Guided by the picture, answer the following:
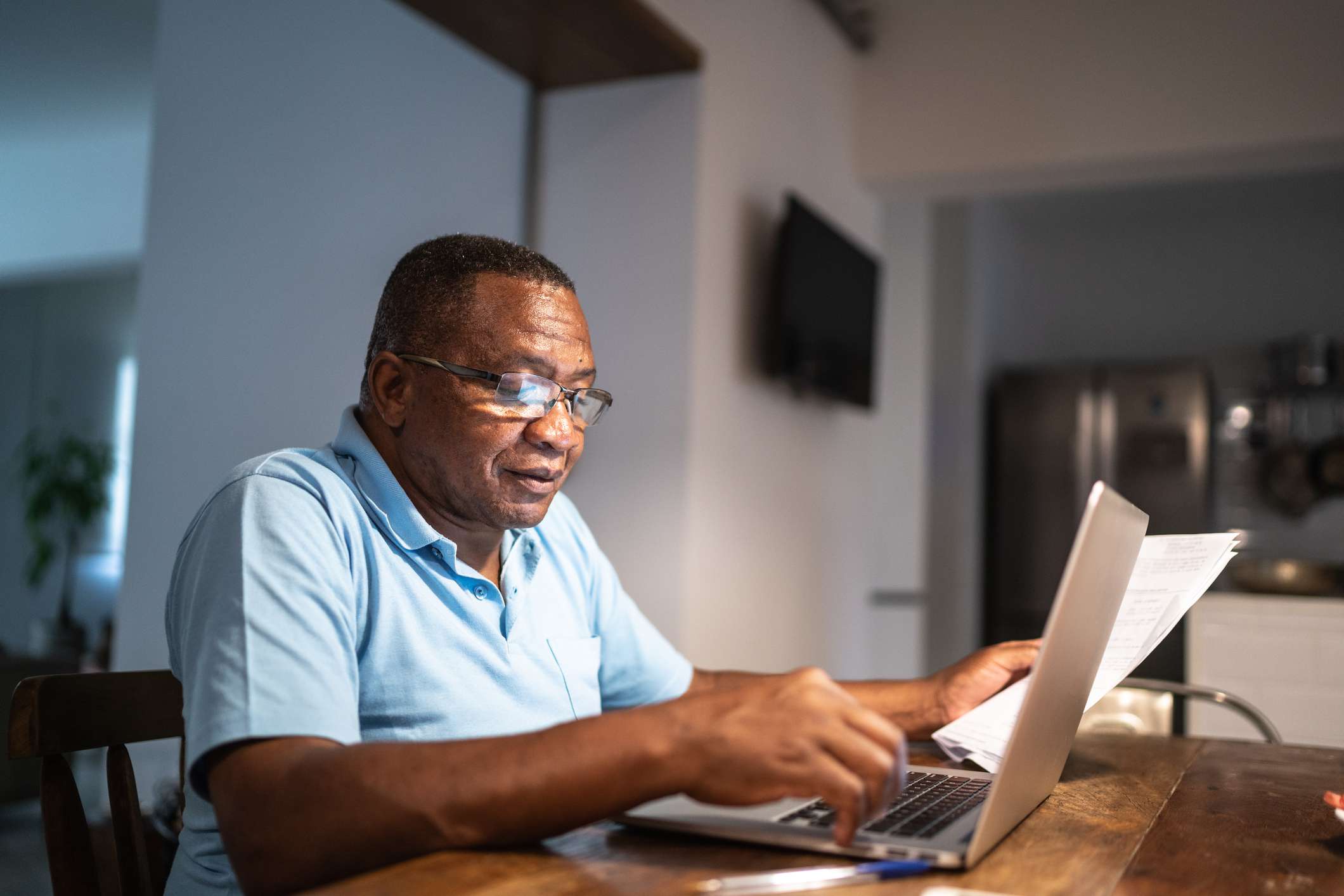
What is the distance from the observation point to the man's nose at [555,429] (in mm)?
1171

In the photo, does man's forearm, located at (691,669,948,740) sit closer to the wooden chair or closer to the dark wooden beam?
the wooden chair

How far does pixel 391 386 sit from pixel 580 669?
1.25 feet

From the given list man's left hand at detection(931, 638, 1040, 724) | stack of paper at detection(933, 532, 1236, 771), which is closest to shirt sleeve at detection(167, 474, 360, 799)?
stack of paper at detection(933, 532, 1236, 771)

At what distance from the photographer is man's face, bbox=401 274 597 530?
116 cm

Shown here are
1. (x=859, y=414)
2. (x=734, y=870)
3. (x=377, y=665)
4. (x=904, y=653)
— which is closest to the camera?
(x=734, y=870)

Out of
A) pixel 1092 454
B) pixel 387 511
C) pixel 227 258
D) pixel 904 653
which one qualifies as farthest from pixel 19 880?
pixel 1092 454

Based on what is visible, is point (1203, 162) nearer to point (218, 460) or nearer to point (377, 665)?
point (218, 460)

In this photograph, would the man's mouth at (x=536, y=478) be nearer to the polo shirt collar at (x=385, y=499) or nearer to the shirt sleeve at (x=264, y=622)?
the polo shirt collar at (x=385, y=499)

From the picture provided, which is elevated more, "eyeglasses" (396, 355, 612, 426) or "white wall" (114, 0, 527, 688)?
"white wall" (114, 0, 527, 688)

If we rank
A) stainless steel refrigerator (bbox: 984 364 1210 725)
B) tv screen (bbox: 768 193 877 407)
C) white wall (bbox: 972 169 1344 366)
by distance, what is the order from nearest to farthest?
tv screen (bbox: 768 193 877 407) < stainless steel refrigerator (bbox: 984 364 1210 725) < white wall (bbox: 972 169 1344 366)

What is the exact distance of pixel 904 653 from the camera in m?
4.53

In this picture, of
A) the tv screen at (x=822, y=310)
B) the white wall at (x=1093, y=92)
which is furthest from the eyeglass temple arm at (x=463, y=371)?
the white wall at (x=1093, y=92)

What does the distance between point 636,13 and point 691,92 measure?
0.28 m

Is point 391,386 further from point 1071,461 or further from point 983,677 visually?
point 1071,461
